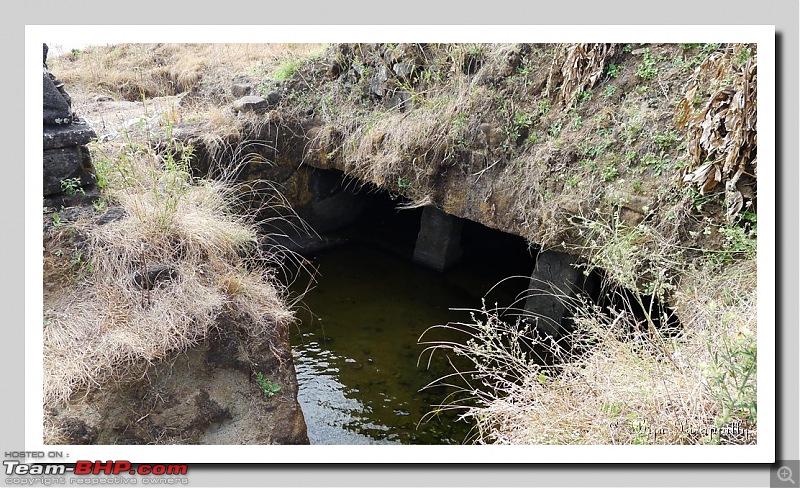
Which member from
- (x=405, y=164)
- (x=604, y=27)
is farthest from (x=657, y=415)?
(x=405, y=164)

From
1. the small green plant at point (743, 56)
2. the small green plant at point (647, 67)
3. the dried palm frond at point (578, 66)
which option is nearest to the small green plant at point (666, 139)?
the small green plant at point (647, 67)

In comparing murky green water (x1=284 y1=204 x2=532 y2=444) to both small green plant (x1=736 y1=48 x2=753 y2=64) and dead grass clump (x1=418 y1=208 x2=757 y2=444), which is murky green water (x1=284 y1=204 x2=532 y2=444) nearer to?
dead grass clump (x1=418 y1=208 x2=757 y2=444)

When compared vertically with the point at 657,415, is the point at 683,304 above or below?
above

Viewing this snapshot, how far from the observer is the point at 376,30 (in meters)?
3.15

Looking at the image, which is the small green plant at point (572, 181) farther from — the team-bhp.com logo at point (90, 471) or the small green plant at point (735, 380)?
the team-bhp.com logo at point (90, 471)

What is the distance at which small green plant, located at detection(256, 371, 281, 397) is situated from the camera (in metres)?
3.88

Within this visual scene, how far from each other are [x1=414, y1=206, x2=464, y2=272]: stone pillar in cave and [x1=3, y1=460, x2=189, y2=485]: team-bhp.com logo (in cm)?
447

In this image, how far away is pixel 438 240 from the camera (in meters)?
6.88

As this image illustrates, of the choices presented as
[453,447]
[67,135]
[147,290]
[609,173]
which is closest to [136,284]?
[147,290]

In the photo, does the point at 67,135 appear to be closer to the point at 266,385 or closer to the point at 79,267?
the point at 79,267

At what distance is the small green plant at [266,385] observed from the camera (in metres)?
3.88

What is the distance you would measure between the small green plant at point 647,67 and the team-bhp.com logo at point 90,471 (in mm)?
4303

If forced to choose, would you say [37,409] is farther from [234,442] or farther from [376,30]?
[376,30]
